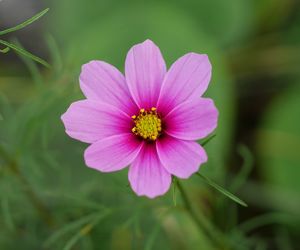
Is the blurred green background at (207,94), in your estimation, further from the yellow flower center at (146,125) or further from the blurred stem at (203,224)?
the yellow flower center at (146,125)

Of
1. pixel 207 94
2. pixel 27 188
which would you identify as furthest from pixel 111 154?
pixel 207 94

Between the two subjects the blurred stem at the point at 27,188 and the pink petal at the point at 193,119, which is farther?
the blurred stem at the point at 27,188

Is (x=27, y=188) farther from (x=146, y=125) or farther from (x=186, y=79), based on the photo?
(x=186, y=79)

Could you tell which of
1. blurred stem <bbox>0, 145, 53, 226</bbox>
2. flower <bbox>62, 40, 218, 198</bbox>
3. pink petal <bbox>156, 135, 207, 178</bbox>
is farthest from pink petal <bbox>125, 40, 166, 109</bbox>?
blurred stem <bbox>0, 145, 53, 226</bbox>

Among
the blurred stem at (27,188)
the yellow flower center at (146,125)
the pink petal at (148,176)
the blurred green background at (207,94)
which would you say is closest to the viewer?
the pink petal at (148,176)

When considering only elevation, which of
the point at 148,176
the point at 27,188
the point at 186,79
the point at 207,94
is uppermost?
the point at 186,79

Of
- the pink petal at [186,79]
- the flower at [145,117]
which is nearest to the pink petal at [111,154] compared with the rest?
the flower at [145,117]
